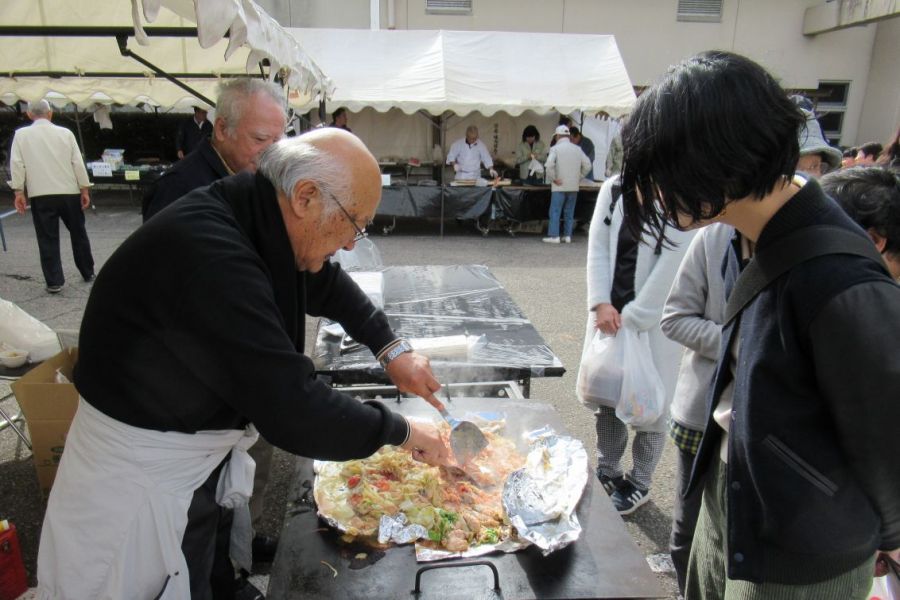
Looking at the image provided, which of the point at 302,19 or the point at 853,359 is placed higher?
the point at 302,19

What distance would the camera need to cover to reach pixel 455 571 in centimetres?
151

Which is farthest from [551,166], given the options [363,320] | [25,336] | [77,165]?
[363,320]

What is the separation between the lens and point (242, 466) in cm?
163

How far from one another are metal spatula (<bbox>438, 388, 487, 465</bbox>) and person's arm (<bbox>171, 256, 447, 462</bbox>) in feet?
2.27

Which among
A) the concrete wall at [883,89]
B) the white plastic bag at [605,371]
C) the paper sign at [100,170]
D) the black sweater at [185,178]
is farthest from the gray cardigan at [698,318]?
the concrete wall at [883,89]

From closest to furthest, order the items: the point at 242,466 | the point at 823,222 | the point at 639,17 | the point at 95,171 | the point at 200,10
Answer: the point at 823,222
the point at 242,466
the point at 200,10
the point at 95,171
the point at 639,17

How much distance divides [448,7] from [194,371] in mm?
14591

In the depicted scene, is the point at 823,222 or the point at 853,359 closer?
the point at 853,359

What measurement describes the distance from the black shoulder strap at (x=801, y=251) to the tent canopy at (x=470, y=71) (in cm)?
893

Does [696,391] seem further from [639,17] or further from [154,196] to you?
[639,17]

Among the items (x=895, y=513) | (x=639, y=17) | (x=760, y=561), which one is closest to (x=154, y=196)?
(x=760, y=561)

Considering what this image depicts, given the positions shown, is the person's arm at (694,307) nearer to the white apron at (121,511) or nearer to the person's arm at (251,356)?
the person's arm at (251,356)

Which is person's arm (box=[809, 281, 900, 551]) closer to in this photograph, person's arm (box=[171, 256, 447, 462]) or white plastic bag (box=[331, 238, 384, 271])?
person's arm (box=[171, 256, 447, 462])

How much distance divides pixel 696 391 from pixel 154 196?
92.0 inches
